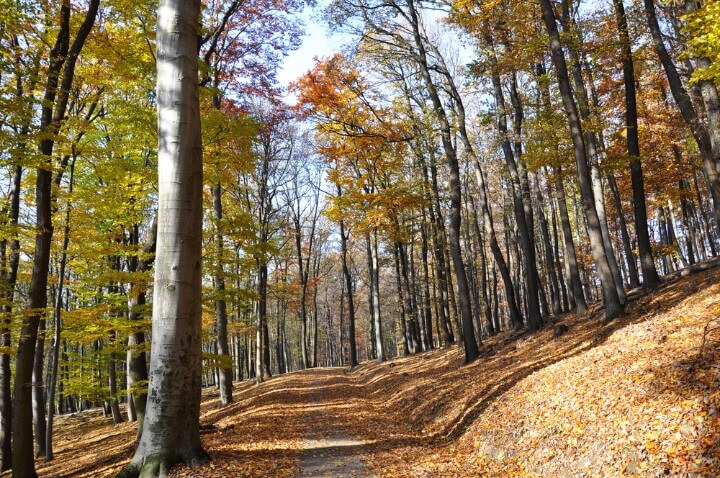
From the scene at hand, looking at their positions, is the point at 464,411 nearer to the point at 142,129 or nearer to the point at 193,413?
the point at 193,413

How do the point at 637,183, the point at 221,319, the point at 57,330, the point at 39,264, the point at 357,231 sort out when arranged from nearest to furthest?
the point at 39,264
the point at 57,330
the point at 637,183
the point at 221,319
the point at 357,231

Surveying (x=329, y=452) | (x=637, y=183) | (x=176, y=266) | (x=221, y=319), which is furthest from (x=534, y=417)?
(x=221, y=319)

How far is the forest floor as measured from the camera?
181 inches

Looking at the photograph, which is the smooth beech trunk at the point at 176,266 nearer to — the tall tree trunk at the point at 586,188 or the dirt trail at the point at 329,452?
the dirt trail at the point at 329,452

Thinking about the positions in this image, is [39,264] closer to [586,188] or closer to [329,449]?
[329,449]

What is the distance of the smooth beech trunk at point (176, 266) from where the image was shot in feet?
16.2

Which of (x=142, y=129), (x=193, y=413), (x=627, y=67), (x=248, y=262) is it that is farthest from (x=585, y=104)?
(x=193, y=413)

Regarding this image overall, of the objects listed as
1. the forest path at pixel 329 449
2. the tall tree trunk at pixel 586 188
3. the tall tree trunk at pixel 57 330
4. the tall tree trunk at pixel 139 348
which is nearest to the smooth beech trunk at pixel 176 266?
the forest path at pixel 329 449

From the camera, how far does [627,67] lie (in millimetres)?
12914

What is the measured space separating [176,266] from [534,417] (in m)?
5.60

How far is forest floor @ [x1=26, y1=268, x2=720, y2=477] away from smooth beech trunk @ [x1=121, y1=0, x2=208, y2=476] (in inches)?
16.1

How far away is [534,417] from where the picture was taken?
21.5ft

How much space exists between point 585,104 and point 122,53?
12969 millimetres

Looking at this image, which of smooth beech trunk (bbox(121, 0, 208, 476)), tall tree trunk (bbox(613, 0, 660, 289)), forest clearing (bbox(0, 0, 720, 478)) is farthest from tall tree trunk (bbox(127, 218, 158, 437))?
tall tree trunk (bbox(613, 0, 660, 289))
